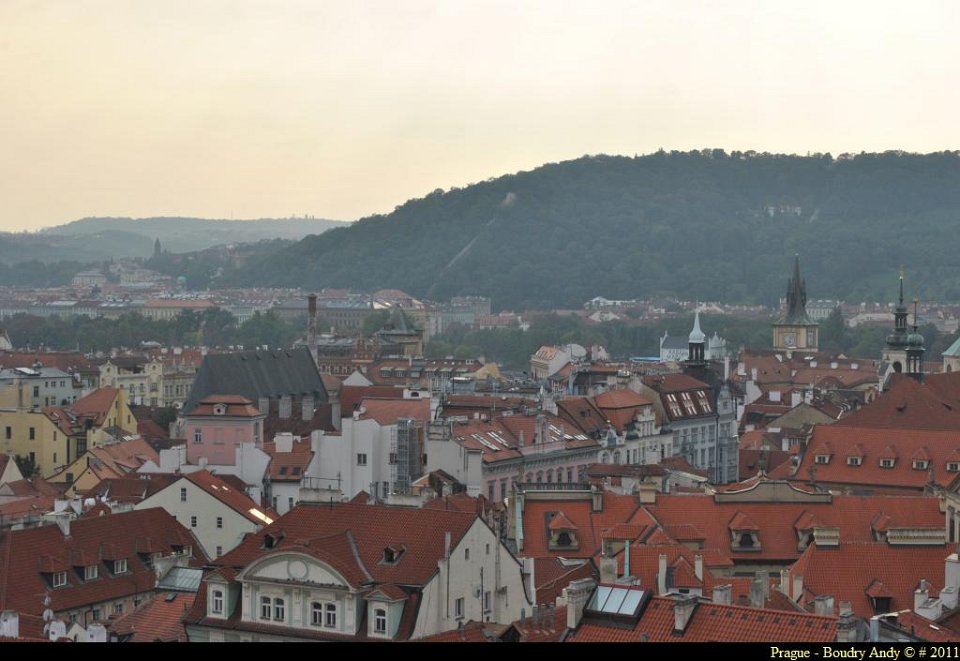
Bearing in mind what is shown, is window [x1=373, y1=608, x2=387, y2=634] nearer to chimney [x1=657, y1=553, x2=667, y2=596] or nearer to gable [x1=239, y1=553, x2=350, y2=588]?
gable [x1=239, y1=553, x2=350, y2=588]

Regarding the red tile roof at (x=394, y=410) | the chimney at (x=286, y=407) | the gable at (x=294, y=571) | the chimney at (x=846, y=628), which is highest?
the chimney at (x=846, y=628)

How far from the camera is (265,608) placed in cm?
3459

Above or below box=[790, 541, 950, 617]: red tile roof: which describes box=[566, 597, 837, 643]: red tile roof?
above

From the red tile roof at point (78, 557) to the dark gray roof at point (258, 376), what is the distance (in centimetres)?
3836

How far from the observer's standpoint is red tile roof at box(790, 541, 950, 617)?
128ft

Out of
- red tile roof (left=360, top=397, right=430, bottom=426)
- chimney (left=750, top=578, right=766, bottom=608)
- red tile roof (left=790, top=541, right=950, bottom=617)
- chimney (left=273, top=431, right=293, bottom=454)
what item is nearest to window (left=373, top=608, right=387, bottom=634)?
chimney (left=750, top=578, right=766, bottom=608)

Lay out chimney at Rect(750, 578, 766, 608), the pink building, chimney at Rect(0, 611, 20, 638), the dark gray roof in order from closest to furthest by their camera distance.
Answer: chimney at Rect(0, 611, 20, 638)
chimney at Rect(750, 578, 766, 608)
the pink building
the dark gray roof

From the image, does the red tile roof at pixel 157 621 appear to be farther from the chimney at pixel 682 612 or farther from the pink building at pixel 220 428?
the pink building at pixel 220 428

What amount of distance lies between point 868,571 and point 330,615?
1231 cm

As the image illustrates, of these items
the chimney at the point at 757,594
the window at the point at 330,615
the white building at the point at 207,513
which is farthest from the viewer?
the white building at the point at 207,513

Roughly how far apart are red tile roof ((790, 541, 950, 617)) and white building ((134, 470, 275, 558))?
15.4 metres

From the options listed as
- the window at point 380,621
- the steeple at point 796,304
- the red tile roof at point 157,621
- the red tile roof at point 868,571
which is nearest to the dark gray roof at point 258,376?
the red tile roof at point 157,621

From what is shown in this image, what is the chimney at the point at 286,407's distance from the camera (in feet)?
288

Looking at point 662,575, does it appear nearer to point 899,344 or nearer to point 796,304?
point 899,344
